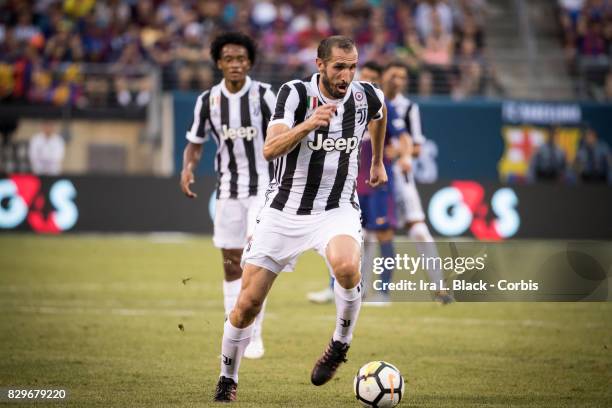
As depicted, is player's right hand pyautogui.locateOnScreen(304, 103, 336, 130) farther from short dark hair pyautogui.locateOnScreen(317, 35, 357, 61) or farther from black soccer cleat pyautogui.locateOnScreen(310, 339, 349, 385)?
black soccer cleat pyautogui.locateOnScreen(310, 339, 349, 385)

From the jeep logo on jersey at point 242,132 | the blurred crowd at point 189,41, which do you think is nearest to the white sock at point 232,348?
the jeep logo on jersey at point 242,132

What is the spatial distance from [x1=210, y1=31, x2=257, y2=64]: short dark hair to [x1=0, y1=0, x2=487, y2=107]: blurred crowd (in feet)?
44.6

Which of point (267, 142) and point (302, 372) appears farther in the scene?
point (302, 372)

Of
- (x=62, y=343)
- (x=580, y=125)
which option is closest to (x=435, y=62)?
(x=580, y=125)

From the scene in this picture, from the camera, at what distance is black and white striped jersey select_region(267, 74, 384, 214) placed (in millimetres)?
6637

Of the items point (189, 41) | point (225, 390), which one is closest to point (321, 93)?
point (225, 390)

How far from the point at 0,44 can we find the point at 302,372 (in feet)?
57.2

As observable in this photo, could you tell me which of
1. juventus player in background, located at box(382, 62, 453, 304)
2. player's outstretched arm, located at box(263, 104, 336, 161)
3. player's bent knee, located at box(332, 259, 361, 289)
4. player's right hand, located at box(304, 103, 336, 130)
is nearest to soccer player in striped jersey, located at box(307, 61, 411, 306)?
juventus player in background, located at box(382, 62, 453, 304)

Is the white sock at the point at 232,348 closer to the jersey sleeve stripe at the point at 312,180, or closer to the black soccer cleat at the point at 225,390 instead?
the black soccer cleat at the point at 225,390

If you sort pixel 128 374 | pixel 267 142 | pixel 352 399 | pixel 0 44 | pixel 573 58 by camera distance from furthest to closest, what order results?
pixel 573 58
pixel 0 44
pixel 128 374
pixel 352 399
pixel 267 142

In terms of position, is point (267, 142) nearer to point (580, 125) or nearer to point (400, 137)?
point (400, 137)

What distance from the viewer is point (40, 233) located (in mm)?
19531

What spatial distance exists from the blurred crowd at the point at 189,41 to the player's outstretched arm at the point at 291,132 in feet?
52.7

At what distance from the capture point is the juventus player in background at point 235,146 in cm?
864
